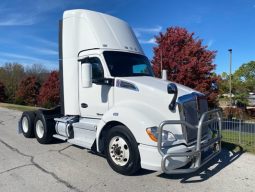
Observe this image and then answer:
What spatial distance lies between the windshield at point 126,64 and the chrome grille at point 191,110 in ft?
5.60

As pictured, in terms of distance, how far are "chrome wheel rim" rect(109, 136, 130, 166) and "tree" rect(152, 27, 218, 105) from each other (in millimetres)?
12005

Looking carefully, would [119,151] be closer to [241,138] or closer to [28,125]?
[28,125]

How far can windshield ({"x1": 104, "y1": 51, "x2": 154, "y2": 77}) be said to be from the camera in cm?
689

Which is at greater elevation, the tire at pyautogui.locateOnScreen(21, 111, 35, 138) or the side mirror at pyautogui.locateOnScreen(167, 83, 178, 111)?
the side mirror at pyautogui.locateOnScreen(167, 83, 178, 111)

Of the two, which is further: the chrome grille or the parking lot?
the chrome grille

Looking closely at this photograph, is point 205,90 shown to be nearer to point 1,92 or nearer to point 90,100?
point 90,100

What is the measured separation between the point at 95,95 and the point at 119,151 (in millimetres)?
1758

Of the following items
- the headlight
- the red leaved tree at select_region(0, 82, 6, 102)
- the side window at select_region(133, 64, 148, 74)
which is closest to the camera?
the headlight

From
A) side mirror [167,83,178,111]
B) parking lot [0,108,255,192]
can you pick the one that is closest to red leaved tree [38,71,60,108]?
parking lot [0,108,255,192]

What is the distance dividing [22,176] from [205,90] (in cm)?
1401

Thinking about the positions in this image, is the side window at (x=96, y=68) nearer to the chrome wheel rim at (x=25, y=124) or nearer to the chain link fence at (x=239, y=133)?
the chrome wheel rim at (x=25, y=124)

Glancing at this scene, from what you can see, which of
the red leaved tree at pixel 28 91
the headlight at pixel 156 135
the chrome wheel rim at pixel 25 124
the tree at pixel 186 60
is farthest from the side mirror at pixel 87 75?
the red leaved tree at pixel 28 91

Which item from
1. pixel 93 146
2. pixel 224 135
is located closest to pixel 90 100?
Result: pixel 93 146

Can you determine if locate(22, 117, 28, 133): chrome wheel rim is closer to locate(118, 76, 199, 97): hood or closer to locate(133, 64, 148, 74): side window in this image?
locate(133, 64, 148, 74): side window
